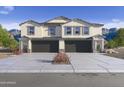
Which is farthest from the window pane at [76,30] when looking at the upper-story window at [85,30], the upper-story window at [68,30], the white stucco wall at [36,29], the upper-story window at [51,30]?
the white stucco wall at [36,29]

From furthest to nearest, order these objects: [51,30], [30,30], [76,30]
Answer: [51,30]
[30,30]
[76,30]

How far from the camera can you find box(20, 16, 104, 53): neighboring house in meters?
47.6

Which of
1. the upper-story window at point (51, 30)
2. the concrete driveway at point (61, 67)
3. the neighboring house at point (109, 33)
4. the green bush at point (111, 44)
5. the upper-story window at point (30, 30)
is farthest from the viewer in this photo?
the neighboring house at point (109, 33)

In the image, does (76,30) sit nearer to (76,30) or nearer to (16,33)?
(76,30)

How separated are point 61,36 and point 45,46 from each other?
9.83ft

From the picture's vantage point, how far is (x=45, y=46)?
4831 centimetres

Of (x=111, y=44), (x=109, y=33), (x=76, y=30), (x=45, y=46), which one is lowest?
(x=45, y=46)

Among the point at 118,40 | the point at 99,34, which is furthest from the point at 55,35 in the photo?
the point at 118,40

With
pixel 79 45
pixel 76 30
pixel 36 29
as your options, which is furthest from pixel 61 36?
pixel 36 29

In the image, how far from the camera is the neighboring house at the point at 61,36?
47.6 metres

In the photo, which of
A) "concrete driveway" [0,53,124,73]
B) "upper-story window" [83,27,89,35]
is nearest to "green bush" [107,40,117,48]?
"upper-story window" [83,27,89,35]

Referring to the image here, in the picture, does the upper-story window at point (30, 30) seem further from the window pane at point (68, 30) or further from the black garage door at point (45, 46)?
the window pane at point (68, 30)

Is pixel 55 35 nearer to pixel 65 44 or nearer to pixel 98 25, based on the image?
pixel 65 44
